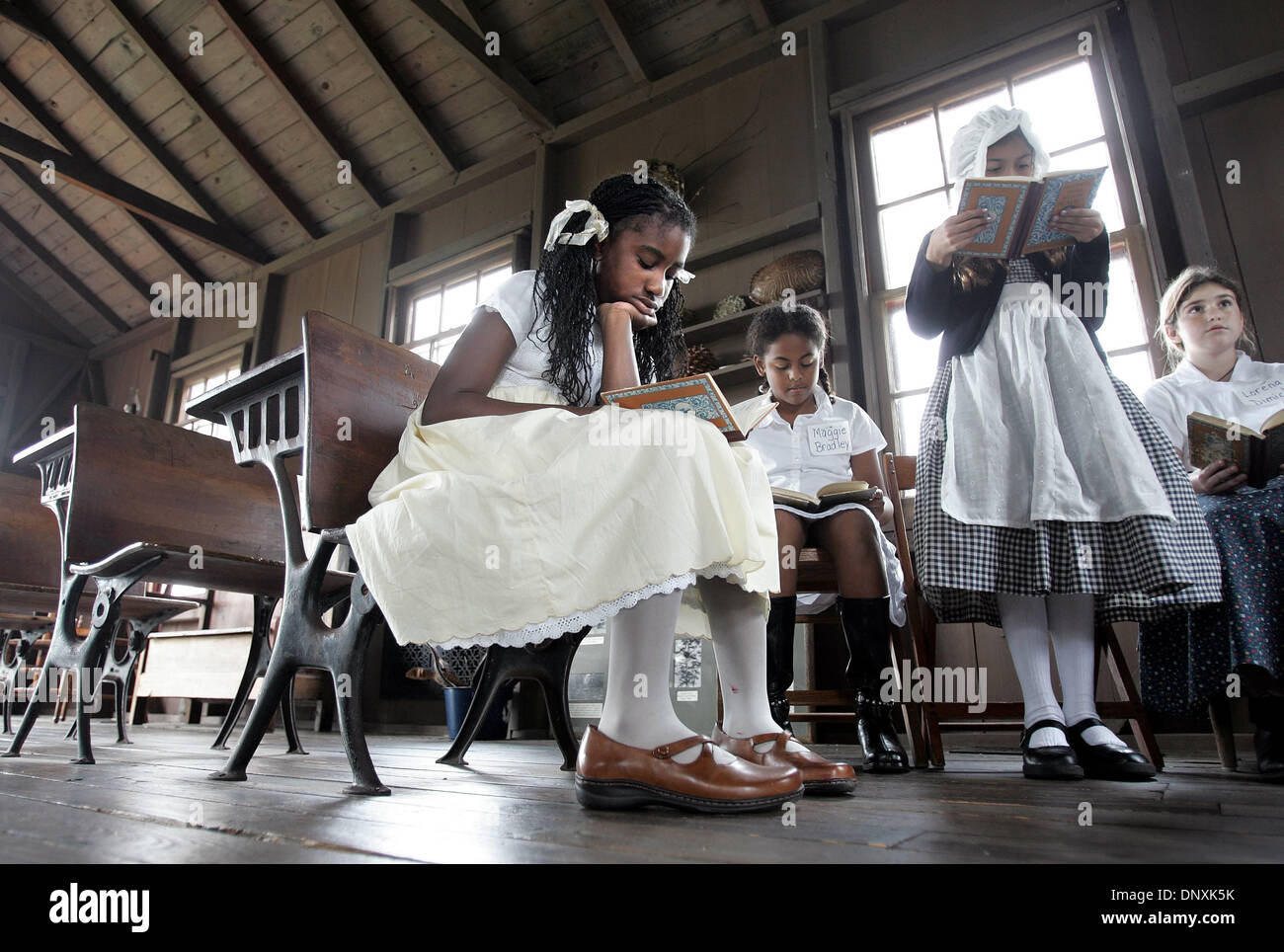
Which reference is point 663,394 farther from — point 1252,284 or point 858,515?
point 1252,284

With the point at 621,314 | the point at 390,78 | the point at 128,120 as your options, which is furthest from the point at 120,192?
the point at 621,314

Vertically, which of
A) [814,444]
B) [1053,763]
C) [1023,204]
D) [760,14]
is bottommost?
[1053,763]

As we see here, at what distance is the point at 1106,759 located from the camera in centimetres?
122

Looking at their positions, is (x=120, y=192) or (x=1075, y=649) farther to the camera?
(x=120, y=192)

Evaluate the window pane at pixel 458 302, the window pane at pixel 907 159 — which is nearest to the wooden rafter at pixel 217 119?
the window pane at pixel 458 302

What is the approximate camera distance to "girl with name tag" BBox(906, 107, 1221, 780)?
1.28 meters

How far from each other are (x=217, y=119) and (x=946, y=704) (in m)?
5.69

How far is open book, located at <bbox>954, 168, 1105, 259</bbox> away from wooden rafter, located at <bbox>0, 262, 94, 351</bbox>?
26.0 ft

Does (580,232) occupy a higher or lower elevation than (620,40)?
lower

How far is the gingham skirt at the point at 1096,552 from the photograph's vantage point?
4.13ft

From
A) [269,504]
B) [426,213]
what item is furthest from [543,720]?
[426,213]

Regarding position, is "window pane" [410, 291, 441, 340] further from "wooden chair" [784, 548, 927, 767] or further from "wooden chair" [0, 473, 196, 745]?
"wooden chair" [784, 548, 927, 767]

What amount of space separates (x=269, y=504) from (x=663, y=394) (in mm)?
1820

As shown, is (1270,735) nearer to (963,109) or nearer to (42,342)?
(963,109)
